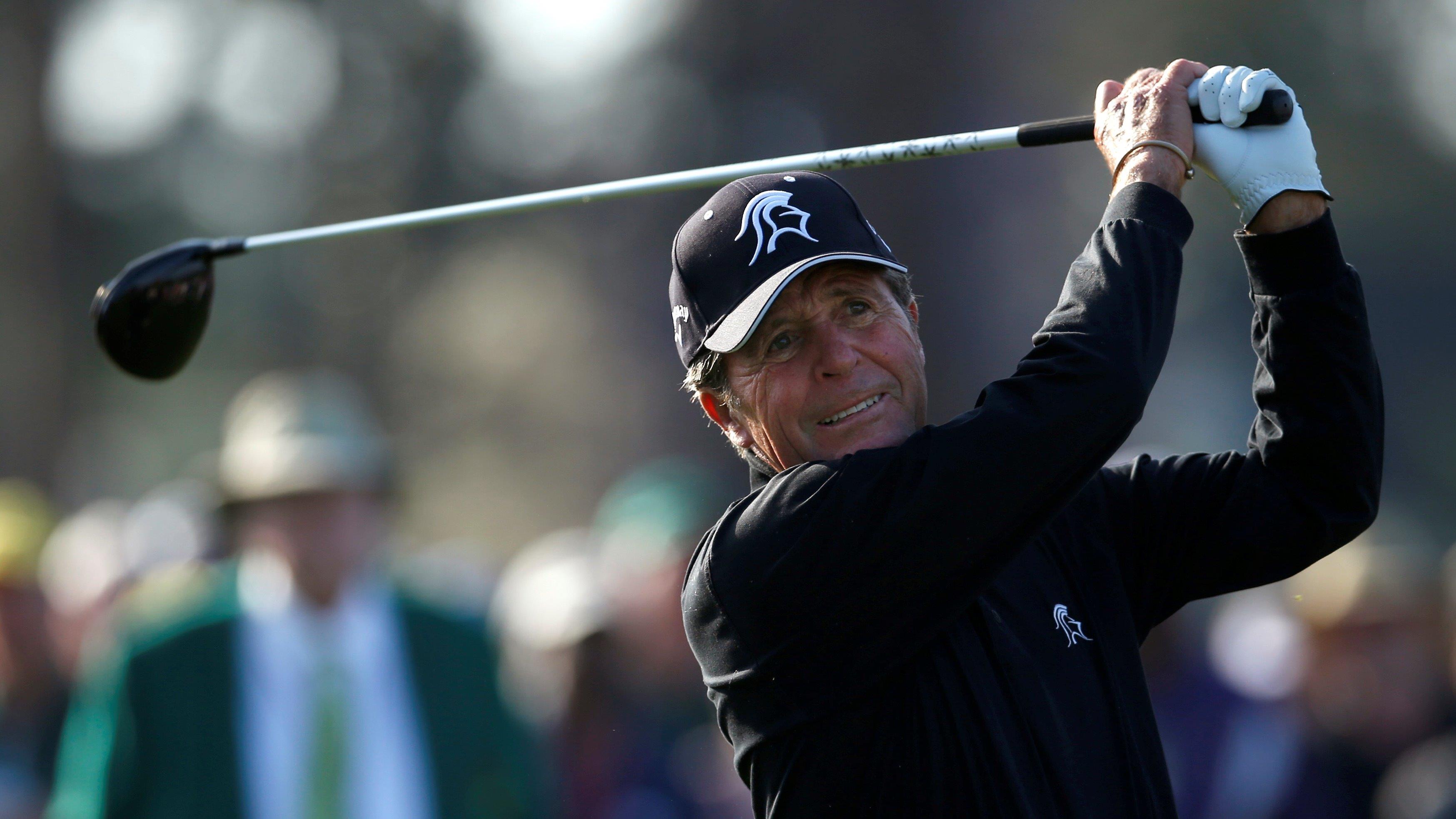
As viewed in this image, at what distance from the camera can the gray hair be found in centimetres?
292

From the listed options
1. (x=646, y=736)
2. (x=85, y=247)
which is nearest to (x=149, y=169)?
(x=85, y=247)

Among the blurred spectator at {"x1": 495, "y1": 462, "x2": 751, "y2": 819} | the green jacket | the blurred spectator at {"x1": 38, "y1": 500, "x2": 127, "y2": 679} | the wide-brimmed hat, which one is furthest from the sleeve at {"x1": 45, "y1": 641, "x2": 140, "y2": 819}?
the blurred spectator at {"x1": 495, "y1": 462, "x2": 751, "y2": 819}

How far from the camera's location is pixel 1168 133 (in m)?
2.64

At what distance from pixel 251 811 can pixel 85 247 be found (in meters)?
19.2

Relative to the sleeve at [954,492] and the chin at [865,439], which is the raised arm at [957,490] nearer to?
the sleeve at [954,492]

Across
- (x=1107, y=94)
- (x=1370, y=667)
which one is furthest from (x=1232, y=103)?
(x=1370, y=667)

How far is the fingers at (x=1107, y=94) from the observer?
2.79 m

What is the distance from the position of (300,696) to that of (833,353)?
8.91 feet

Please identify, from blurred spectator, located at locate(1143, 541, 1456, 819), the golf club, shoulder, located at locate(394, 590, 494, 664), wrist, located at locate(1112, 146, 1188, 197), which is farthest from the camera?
blurred spectator, located at locate(1143, 541, 1456, 819)

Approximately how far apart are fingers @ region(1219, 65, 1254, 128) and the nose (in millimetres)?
741

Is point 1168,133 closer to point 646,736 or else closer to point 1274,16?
point 646,736

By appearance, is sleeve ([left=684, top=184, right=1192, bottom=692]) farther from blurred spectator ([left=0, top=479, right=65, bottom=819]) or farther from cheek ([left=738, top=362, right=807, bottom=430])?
blurred spectator ([left=0, top=479, right=65, bottom=819])

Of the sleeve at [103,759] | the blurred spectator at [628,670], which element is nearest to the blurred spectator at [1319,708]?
the blurred spectator at [628,670]

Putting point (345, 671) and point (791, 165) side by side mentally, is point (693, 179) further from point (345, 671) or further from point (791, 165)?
point (345, 671)
